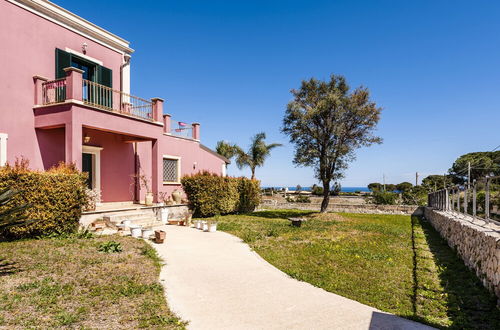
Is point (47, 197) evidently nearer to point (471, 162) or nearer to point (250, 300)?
point (250, 300)

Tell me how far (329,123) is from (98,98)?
11.5 metres

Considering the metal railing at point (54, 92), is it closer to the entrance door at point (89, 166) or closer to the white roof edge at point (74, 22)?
the entrance door at point (89, 166)

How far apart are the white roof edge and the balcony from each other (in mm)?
2547

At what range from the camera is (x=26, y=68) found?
10758 millimetres

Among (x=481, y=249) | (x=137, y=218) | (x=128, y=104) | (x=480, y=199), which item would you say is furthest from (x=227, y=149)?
(x=481, y=249)

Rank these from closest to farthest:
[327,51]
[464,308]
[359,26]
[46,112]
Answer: [464,308] → [46,112] → [359,26] → [327,51]

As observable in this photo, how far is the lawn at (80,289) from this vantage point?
370 cm

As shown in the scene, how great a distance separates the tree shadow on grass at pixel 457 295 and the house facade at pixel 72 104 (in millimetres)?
10377

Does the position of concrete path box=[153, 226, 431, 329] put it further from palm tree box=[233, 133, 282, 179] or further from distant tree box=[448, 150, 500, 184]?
distant tree box=[448, 150, 500, 184]

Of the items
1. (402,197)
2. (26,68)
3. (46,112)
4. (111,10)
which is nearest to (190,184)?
(46,112)

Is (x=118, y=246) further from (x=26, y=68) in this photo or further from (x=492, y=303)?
(x=26, y=68)

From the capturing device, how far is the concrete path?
12.4 ft

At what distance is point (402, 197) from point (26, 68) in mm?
23751

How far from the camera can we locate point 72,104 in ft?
33.1
